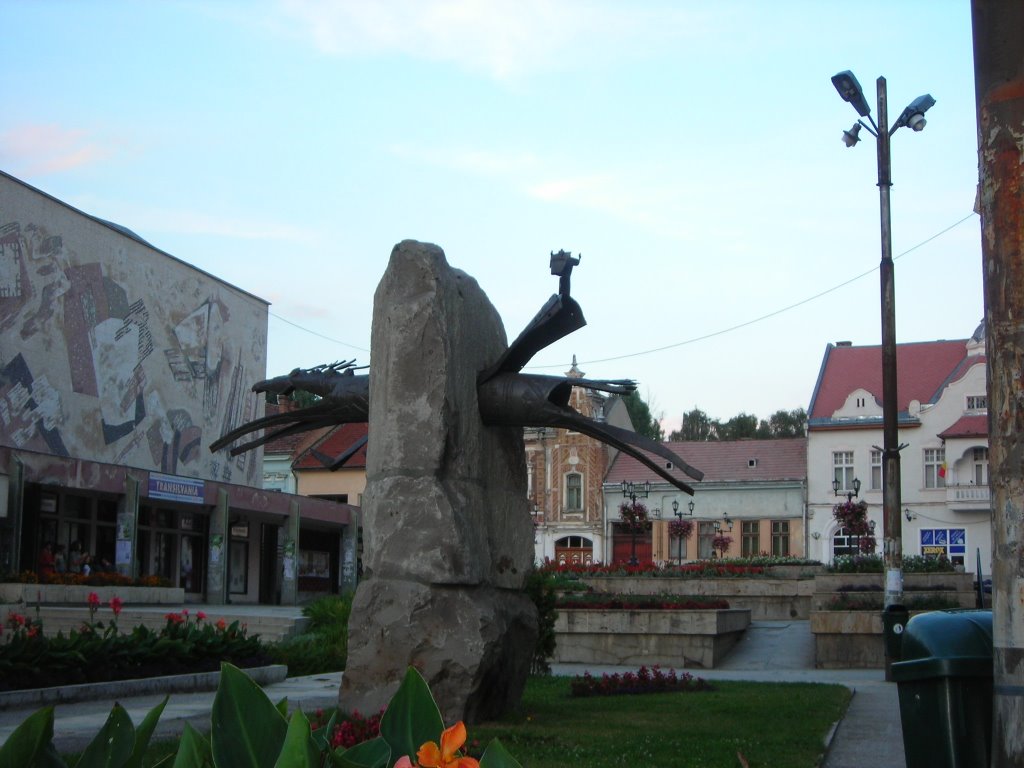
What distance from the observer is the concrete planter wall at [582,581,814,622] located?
106 ft

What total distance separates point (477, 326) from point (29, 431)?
97.4 feet

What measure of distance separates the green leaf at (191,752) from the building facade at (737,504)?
56771 millimetres

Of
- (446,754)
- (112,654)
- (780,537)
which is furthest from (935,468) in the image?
(446,754)

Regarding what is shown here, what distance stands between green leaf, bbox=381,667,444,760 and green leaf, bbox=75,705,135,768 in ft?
1.76

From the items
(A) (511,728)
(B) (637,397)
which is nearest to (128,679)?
(A) (511,728)

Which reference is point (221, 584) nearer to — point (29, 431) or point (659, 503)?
point (29, 431)

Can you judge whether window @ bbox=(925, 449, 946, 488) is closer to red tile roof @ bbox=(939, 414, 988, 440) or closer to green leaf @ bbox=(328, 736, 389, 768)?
red tile roof @ bbox=(939, 414, 988, 440)

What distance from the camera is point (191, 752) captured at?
2.27 meters

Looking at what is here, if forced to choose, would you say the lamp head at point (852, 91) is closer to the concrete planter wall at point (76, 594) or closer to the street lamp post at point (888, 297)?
the street lamp post at point (888, 297)

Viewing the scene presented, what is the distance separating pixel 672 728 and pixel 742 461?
5136 centimetres

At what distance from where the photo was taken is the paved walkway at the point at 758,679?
10.1 meters

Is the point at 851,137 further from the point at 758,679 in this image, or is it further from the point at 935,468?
the point at 935,468

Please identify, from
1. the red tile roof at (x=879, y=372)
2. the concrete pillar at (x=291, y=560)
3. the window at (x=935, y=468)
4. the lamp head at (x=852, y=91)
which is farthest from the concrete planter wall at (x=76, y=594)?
the window at (x=935, y=468)

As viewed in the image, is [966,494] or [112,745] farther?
[966,494]
